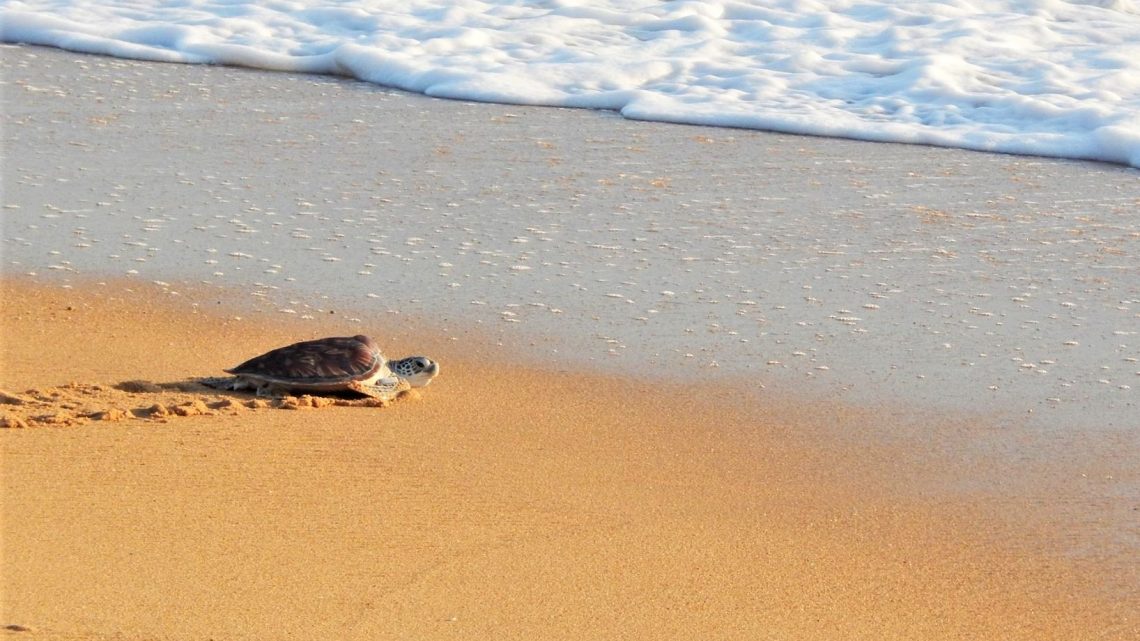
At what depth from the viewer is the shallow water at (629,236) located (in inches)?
171

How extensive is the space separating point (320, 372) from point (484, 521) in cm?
88

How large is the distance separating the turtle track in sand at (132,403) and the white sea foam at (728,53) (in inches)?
165

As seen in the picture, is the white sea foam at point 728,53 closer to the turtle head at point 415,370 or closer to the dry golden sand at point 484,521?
the turtle head at point 415,370

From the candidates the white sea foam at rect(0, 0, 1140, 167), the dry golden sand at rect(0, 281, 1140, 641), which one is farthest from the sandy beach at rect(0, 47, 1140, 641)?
the white sea foam at rect(0, 0, 1140, 167)

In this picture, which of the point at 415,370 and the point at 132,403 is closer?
the point at 132,403

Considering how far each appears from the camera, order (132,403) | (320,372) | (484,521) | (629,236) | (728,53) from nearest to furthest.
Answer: (484,521) < (132,403) < (320,372) < (629,236) < (728,53)

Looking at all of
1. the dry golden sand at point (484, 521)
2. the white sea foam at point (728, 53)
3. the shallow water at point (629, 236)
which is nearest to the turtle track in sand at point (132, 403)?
→ the dry golden sand at point (484, 521)

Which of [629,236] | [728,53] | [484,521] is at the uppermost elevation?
[728,53]

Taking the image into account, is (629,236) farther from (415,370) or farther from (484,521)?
(484,521)

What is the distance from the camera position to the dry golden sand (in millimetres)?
2684

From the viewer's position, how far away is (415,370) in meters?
3.93

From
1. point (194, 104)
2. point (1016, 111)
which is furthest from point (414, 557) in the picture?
point (1016, 111)

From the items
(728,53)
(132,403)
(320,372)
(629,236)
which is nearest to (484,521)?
(320,372)

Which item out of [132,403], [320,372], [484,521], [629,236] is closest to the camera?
[484,521]
